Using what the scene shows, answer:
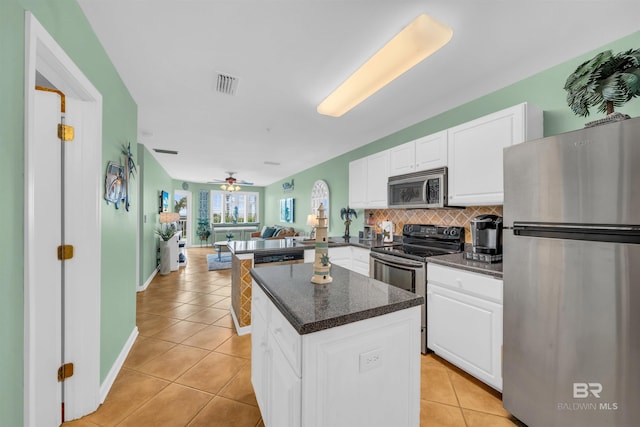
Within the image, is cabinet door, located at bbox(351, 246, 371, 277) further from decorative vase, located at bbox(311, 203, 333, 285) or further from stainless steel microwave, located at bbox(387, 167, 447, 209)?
decorative vase, located at bbox(311, 203, 333, 285)

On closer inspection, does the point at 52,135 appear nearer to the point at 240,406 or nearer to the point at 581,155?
the point at 240,406

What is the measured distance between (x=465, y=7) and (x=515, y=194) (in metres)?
1.16

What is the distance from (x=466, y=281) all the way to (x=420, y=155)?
4.59ft

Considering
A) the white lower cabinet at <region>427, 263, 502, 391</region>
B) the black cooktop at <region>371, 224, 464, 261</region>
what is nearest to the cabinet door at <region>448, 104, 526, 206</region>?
the black cooktop at <region>371, 224, 464, 261</region>

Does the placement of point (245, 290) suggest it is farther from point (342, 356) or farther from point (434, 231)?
point (434, 231)

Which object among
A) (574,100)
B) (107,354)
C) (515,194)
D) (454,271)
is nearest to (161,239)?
(107,354)

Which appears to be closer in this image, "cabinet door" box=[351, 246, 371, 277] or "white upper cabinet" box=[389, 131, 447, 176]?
"white upper cabinet" box=[389, 131, 447, 176]

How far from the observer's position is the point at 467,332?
1918mm

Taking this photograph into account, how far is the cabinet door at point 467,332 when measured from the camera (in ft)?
5.73

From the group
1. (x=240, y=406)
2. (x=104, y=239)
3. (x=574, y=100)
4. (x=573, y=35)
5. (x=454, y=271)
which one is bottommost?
(x=240, y=406)

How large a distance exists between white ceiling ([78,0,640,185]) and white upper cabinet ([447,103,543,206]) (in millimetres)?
447

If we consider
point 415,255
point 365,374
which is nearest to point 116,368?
point 365,374

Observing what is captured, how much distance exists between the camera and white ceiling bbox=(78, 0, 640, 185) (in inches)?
57.7

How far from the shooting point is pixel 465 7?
1455 millimetres
